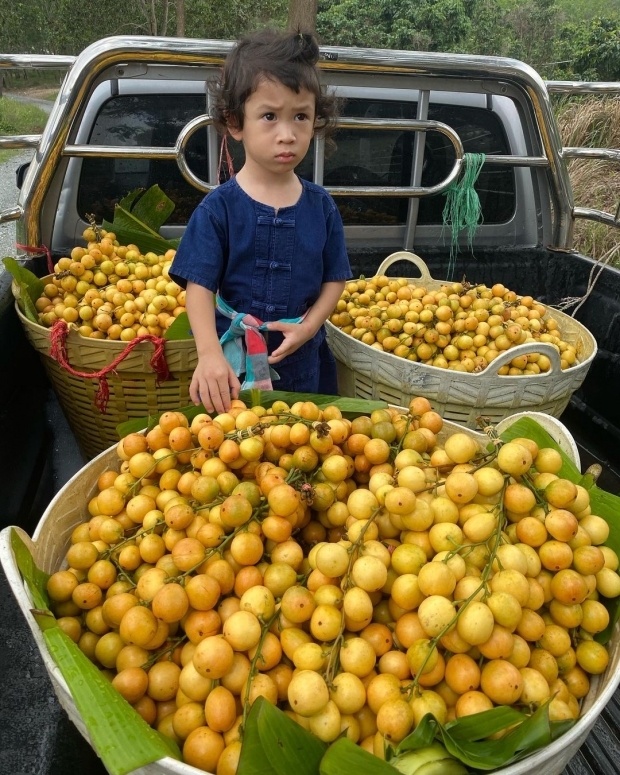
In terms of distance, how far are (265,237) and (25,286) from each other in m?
0.94

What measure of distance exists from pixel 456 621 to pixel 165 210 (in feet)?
7.30

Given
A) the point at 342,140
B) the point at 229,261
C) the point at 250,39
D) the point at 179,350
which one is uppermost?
the point at 250,39

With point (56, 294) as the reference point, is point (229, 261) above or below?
above

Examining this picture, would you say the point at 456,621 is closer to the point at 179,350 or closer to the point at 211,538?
the point at 211,538

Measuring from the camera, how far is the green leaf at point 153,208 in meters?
2.55

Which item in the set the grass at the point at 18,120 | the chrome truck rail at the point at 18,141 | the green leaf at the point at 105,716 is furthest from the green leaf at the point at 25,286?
the grass at the point at 18,120

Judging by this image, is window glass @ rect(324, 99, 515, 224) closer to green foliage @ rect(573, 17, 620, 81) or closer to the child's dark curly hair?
the child's dark curly hair

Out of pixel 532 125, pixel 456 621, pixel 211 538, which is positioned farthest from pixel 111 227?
pixel 456 621

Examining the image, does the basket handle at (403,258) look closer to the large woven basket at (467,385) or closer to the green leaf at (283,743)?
the large woven basket at (467,385)

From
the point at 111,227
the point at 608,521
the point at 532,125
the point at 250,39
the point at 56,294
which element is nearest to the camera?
the point at 608,521

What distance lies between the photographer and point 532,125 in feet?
9.24

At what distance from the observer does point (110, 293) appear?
2312 millimetres

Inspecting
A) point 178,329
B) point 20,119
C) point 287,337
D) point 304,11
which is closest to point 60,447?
point 178,329

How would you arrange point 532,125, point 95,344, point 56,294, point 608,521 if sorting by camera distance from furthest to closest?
point 532,125 → point 56,294 → point 95,344 → point 608,521
